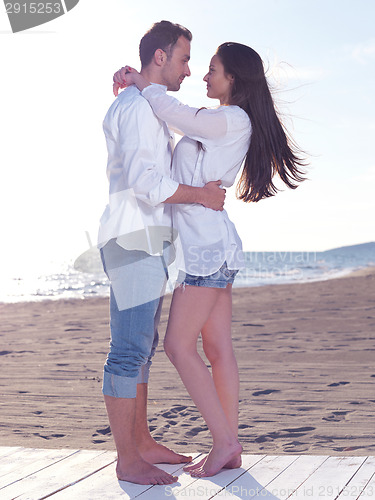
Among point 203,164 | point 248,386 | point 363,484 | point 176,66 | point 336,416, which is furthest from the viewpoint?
point 248,386

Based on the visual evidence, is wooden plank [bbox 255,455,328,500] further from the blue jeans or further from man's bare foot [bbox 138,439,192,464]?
the blue jeans

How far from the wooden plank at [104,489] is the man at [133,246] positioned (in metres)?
0.05

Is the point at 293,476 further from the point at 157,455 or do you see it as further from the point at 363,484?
the point at 157,455

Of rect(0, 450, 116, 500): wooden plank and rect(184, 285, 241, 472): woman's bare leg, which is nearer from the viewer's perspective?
Answer: rect(0, 450, 116, 500): wooden plank

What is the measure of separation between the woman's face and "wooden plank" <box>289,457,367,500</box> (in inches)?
66.8

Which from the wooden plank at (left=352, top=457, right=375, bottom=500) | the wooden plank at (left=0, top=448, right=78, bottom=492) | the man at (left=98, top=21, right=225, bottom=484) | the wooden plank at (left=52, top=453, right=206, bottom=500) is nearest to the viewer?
the wooden plank at (left=352, top=457, right=375, bottom=500)

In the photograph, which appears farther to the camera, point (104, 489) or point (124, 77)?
point (124, 77)

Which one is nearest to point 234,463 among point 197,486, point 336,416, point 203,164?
point 197,486

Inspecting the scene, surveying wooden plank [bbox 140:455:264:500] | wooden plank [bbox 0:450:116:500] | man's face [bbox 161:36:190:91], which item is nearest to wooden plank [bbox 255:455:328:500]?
wooden plank [bbox 140:455:264:500]

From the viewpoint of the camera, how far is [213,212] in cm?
288

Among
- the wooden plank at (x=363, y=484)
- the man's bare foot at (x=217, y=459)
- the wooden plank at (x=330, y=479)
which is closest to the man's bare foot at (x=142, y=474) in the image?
the man's bare foot at (x=217, y=459)

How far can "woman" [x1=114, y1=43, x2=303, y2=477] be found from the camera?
2.84m

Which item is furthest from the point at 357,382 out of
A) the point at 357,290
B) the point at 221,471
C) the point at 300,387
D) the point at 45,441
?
the point at 357,290

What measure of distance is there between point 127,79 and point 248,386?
3703 mm
